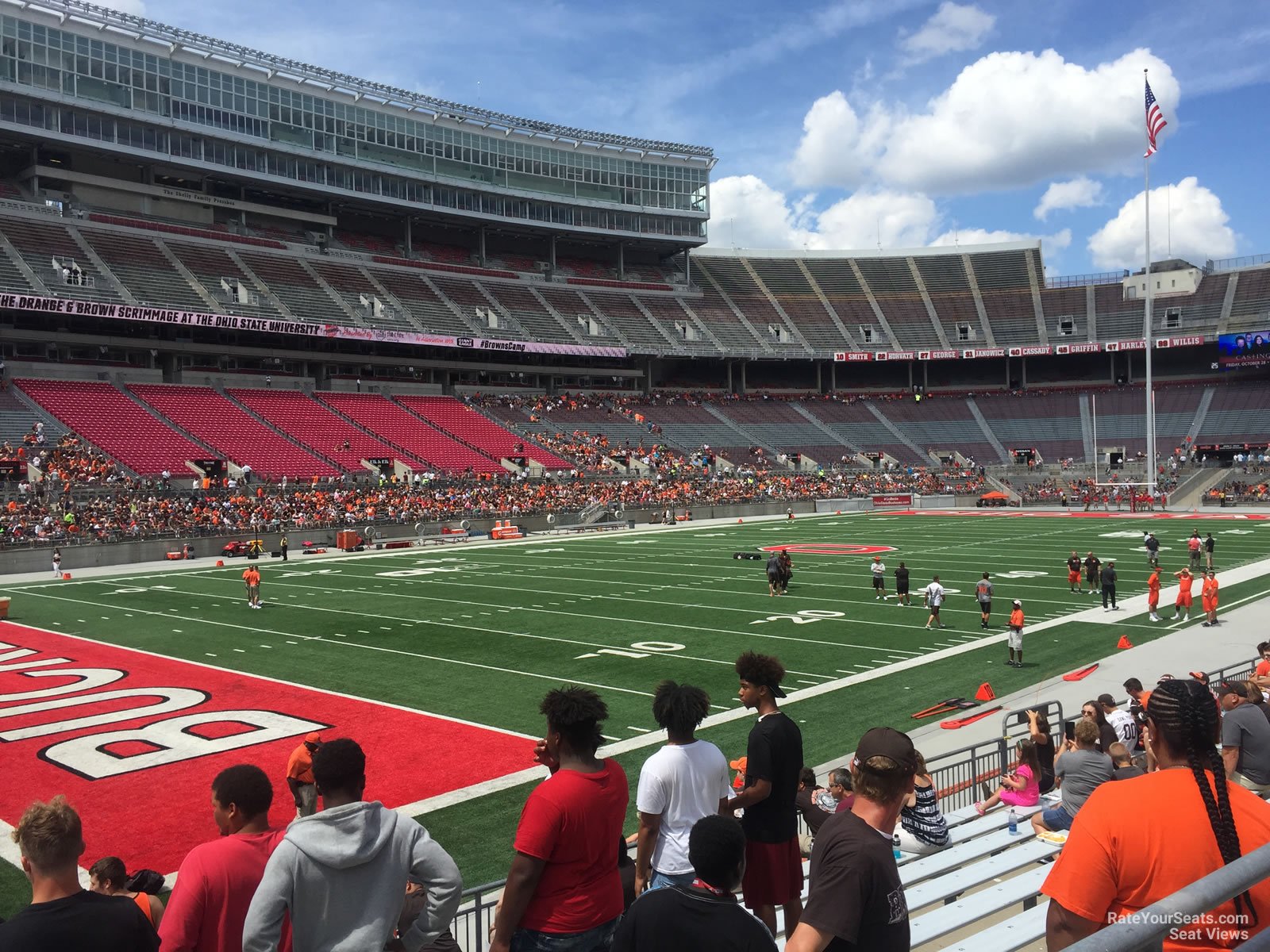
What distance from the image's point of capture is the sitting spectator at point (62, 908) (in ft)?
10.8

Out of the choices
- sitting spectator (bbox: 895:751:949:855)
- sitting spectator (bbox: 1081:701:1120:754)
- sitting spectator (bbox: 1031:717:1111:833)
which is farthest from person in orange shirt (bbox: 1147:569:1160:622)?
sitting spectator (bbox: 895:751:949:855)

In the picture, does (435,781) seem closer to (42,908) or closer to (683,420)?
(42,908)

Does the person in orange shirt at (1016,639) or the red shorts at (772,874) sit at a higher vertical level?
the red shorts at (772,874)

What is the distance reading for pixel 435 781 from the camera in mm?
11648

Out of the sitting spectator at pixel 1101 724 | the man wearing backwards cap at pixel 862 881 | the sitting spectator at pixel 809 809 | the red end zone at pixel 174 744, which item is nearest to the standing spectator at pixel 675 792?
the man wearing backwards cap at pixel 862 881

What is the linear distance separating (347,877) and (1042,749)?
7682mm

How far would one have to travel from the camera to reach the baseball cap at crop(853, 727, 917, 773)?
359cm

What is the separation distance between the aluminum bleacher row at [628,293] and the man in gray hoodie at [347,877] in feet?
178

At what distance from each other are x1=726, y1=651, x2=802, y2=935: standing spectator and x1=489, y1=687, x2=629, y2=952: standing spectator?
3.63ft

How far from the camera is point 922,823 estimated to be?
291 inches

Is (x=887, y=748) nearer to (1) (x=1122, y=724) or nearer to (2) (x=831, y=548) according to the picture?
(1) (x=1122, y=724)

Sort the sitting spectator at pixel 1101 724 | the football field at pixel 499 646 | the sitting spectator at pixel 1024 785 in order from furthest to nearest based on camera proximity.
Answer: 1. the football field at pixel 499 646
2. the sitting spectator at pixel 1024 785
3. the sitting spectator at pixel 1101 724
